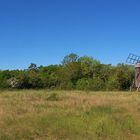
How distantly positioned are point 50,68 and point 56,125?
68536mm

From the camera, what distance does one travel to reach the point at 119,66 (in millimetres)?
83688

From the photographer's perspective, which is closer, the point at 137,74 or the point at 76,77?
A: the point at 137,74

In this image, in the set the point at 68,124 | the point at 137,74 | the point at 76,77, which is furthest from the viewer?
the point at 76,77

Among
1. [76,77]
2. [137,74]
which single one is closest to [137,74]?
[137,74]

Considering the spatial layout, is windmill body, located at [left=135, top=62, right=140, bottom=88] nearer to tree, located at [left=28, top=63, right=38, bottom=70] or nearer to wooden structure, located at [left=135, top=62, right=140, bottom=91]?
wooden structure, located at [left=135, top=62, right=140, bottom=91]

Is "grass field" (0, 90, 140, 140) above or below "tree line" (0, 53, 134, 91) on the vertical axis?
below

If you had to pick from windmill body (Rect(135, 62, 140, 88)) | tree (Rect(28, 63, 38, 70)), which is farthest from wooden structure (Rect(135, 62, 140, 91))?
tree (Rect(28, 63, 38, 70))

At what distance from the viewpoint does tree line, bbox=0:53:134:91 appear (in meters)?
78.3

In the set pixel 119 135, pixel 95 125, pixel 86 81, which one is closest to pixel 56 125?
pixel 95 125

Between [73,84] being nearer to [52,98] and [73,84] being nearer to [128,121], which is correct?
[52,98]

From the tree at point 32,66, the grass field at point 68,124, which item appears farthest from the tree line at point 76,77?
the grass field at point 68,124

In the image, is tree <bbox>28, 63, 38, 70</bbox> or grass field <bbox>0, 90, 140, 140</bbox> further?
tree <bbox>28, 63, 38, 70</bbox>

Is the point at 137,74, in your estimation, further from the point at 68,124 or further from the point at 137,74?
the point at 68,124

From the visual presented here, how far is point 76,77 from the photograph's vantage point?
85.2m
